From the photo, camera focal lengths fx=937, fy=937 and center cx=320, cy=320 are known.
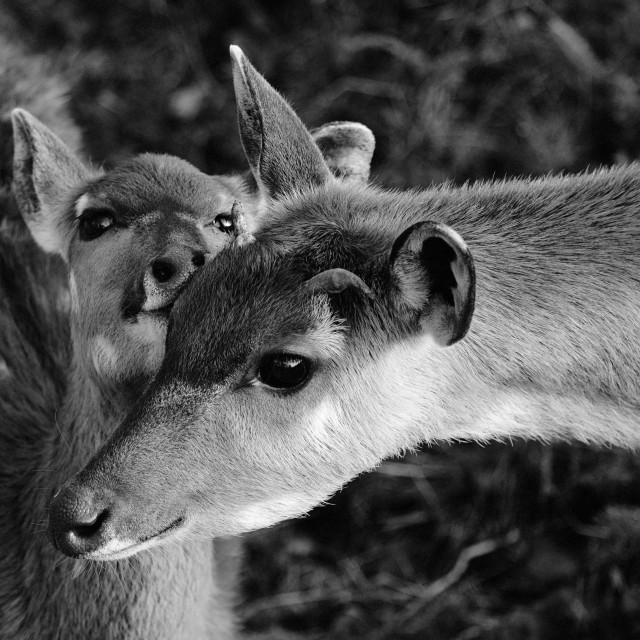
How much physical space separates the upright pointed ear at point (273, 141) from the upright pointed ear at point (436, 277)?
689mm

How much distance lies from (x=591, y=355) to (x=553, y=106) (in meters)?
3.24

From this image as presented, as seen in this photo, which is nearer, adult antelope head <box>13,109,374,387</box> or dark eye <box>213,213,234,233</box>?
adult antelope head <box>13,109,374,387</box>

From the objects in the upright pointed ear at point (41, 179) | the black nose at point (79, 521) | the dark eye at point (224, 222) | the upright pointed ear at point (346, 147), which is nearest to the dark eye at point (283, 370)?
the black nose at point (79, 521)

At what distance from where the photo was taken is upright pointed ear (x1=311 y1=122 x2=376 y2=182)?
11.5 feet

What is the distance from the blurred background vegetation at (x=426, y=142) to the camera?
4.52 m

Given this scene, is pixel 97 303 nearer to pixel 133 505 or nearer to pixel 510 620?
pixel 133 505

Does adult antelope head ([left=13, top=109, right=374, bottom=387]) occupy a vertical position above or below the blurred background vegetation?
above

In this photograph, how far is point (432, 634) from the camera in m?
4.48

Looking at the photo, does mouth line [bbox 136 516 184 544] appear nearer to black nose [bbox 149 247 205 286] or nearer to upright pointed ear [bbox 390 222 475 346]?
black nose [bbox 149 247 205 286]

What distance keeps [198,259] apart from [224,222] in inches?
13.1

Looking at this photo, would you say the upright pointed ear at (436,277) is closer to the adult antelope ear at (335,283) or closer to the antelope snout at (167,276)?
the adult antelope ear at (335,283)

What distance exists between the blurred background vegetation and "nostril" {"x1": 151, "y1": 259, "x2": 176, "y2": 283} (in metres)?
2.27

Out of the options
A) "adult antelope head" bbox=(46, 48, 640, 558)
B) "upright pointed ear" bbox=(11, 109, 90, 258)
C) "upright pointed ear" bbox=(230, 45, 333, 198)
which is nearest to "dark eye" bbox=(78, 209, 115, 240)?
"upright pointed ear" bbox=(11, 109, 90, 258)

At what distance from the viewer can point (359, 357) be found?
2646mm
